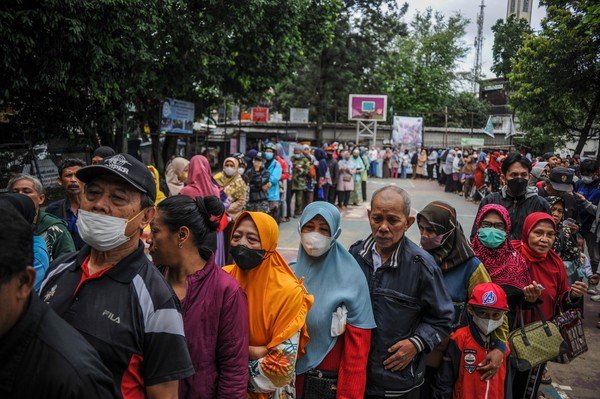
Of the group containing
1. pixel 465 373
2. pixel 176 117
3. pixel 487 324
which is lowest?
pixel 465 373

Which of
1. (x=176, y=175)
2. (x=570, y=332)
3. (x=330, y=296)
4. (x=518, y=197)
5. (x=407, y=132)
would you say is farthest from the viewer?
(x=407, y=132)

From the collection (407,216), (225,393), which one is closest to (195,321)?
(225,393)

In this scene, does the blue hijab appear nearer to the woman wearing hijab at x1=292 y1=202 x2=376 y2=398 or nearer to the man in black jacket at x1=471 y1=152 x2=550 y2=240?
the woman wearing hijab at x1=292 y1=202 x2=376 y2=398

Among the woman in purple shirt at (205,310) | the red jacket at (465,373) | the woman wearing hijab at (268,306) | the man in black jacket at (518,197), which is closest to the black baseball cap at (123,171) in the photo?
the woman in purple shirt at (205,310)

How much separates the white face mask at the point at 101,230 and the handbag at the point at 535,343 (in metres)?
2.92

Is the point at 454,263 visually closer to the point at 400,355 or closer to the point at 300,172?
the point at 400,355

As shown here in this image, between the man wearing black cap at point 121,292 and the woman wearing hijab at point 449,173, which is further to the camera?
the woman wearing hijab at point 449,173

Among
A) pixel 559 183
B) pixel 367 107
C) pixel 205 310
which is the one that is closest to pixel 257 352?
pixel 205 310

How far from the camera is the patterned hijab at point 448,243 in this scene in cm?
362

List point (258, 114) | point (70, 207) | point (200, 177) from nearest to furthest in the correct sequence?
point (70, 207)
point (200, 177)
point (258, 114)

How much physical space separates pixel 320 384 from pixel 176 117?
44.2 ft

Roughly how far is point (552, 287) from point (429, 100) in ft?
132

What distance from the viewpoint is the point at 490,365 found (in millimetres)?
3459

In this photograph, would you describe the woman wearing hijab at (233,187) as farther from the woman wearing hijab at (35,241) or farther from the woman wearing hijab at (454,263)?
the woman wearing hijab at (454,263)
